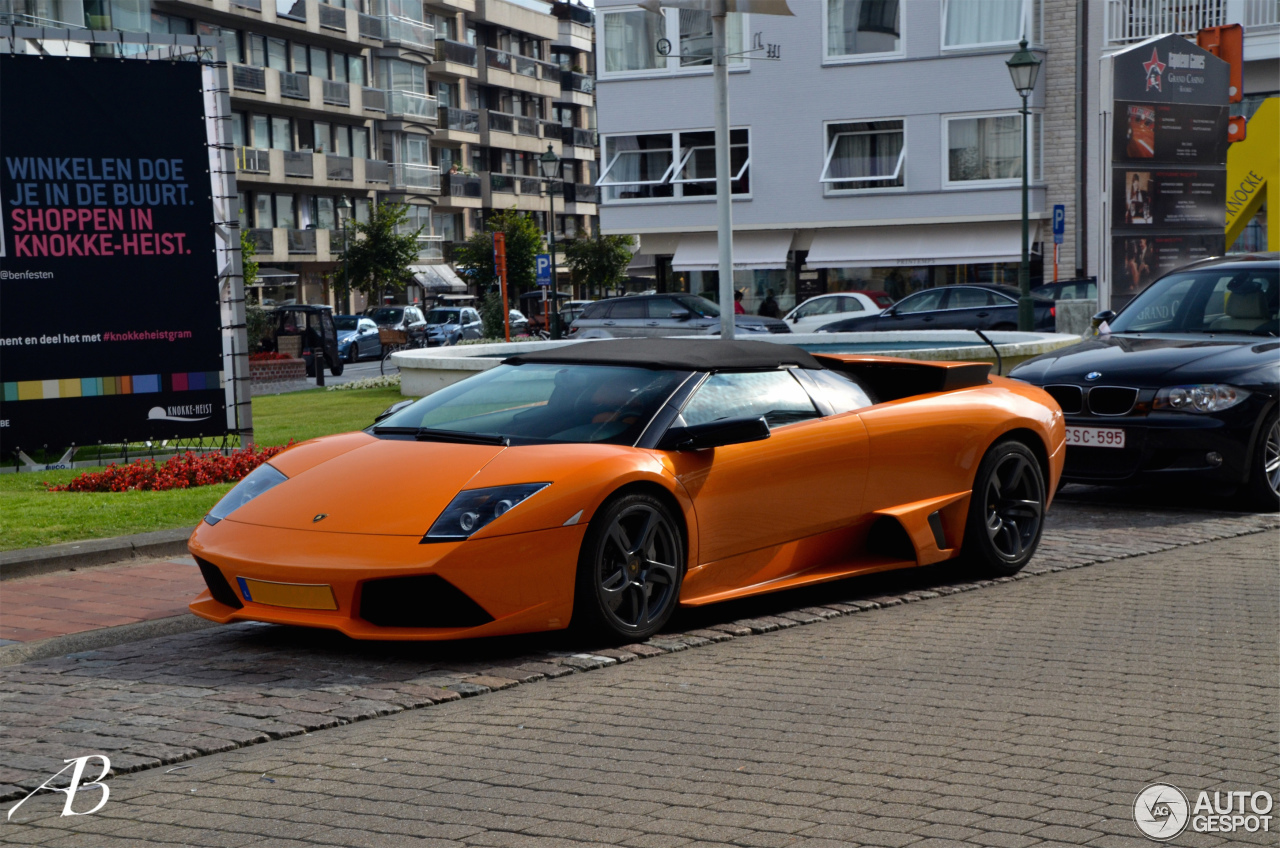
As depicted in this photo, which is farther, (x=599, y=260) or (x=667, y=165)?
(x=599, y=260)

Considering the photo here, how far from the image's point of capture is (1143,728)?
195 inches

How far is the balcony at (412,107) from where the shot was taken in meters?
74.8

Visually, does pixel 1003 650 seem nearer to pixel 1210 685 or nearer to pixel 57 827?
pixel 1210 685

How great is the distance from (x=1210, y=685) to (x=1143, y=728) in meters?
0.74

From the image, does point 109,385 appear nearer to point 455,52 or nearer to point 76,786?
point 76,786

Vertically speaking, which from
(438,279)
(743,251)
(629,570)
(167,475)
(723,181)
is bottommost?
(167,475)

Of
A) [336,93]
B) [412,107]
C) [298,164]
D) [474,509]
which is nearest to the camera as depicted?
[474,509]

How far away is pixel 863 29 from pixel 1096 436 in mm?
36070

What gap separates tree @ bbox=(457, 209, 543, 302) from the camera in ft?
246

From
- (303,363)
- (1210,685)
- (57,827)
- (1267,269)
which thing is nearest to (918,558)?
(1210,685)

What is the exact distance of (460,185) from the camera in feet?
276

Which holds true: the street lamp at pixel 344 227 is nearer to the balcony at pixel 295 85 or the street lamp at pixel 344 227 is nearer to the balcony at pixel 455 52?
the balcony at pixel 295 85

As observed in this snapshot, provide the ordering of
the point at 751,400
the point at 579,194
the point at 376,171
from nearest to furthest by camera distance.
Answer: the point at 751,400, the point at 376,171, the point at 579,194

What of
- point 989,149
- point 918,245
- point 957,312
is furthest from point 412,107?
point 957,312
